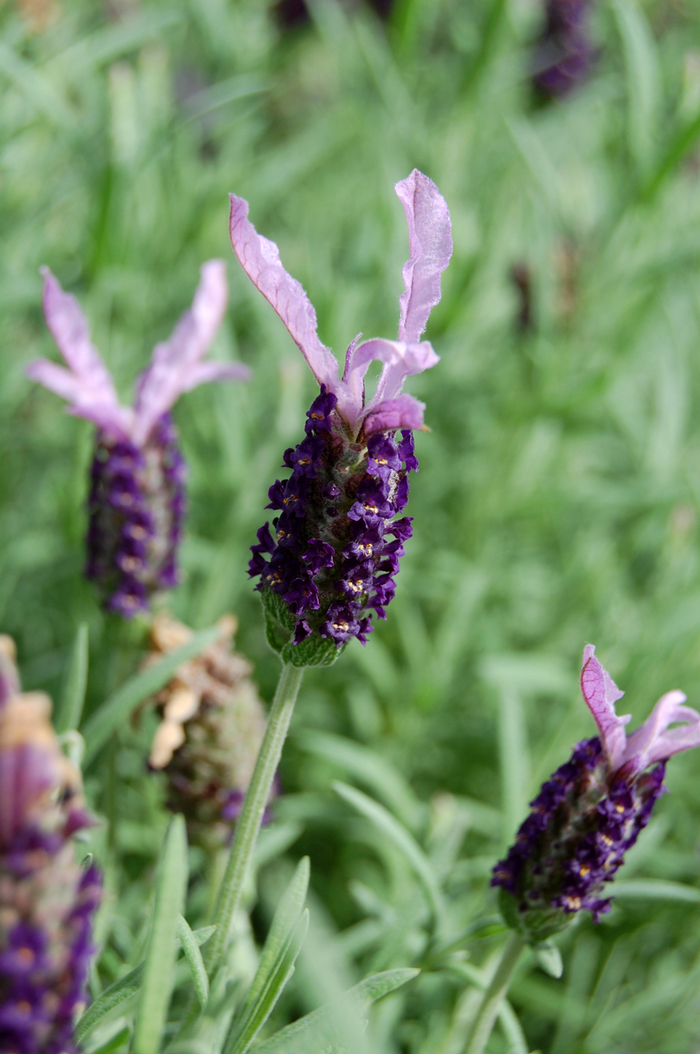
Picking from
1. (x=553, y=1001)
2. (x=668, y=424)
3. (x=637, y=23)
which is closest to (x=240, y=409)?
(x=668, y=424)

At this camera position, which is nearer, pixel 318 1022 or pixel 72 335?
pixel 318 1022

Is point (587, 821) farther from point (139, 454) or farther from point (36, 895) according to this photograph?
point (139, 454)

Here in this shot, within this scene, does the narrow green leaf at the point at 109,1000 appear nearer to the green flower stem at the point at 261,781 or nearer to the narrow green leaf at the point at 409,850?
the green flower stem at the point at 261,781

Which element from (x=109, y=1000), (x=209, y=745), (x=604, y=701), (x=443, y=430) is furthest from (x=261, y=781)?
(x=443, y=430)

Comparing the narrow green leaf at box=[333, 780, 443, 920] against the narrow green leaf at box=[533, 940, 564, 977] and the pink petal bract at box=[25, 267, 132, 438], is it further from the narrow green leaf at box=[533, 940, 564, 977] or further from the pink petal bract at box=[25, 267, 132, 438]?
the pink petal bract at box=[25, 267, 132, 438]

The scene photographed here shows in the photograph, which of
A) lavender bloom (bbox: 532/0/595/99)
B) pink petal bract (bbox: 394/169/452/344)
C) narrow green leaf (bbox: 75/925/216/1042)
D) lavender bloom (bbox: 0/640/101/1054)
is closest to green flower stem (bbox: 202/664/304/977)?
narrow green leaf (bbox: 75/925/216/1042)

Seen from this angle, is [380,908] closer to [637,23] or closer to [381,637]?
[381,637]
